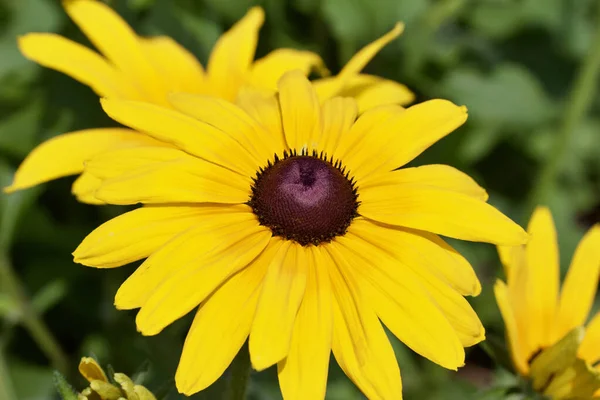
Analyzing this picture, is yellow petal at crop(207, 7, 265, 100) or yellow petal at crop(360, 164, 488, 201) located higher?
yellow petal at crop(207, 7, 265, 100)

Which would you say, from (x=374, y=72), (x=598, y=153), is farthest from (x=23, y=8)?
(x=598, y=153)

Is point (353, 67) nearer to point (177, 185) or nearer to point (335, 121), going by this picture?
point (335, 121)

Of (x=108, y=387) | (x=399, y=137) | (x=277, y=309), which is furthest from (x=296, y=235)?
(x=108, y=387)

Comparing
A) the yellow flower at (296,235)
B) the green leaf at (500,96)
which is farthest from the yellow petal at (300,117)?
the green leaf at (500,96)

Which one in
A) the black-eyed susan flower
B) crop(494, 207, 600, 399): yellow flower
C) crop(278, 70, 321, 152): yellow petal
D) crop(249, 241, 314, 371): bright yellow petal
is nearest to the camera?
crop(249, 241, 314, 371): bright yellow petal

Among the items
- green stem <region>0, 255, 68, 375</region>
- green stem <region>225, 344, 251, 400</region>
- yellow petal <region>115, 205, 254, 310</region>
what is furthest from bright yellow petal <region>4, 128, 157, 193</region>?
green stem <region>0, 255, 68, 375</region>

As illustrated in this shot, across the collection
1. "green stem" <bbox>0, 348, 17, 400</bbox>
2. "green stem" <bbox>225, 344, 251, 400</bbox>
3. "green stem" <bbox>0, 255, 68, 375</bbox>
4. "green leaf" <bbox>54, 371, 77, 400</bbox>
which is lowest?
"green stem" <bbox>0, 348, 17, 400</bbox>

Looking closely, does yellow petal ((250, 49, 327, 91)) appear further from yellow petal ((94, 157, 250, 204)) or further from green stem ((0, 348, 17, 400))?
green stem ((0, 348, 17, 400))

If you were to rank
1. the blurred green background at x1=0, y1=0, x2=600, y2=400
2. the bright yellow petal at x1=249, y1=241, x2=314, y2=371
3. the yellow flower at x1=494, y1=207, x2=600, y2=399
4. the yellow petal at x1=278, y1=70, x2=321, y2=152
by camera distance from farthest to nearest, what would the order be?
the blurred green background at x1=0, y1=0, x2=600, y2=400, the yellow flower at x1=494, y1=207, x2=600, y2=399, the yellow petal at x1=278, y1=70, x2=321, y2=152, the bright yellow petal at x1=249, y1=241, x2=314, y2=371
